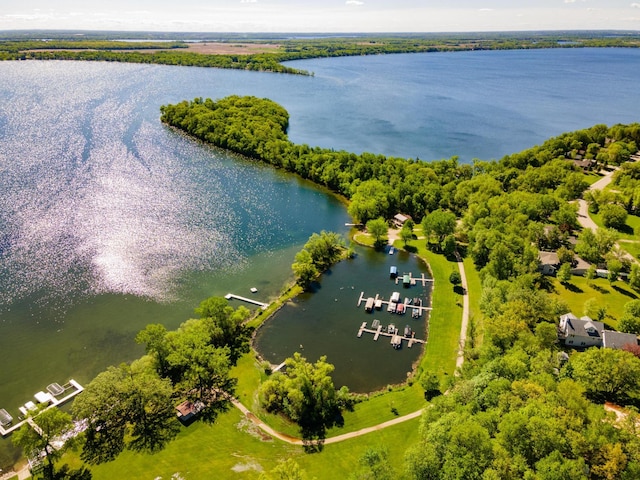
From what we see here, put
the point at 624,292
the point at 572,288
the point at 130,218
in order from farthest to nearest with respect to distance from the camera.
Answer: the point at 130,218 → the point at 572,288 → the point at 624,292

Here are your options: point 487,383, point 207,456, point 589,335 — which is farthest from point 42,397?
point 589,335

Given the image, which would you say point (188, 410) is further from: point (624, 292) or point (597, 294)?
point (624, 292)

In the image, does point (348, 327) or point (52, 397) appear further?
point (348, 327)

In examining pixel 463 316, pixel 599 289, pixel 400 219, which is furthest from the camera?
pixel 400 219

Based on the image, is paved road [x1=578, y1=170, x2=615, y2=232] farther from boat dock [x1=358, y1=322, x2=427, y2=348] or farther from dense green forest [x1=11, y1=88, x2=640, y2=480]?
boat dock [x1=358, y1=322, x2=427, y2=348]

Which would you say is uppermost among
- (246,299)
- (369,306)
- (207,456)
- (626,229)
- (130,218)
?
(130,218)

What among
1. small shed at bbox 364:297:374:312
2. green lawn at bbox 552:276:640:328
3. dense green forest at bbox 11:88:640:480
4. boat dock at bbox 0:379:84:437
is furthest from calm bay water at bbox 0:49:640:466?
green lawn at bbox 552:276:640:328

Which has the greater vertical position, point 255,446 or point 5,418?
point 5,418
